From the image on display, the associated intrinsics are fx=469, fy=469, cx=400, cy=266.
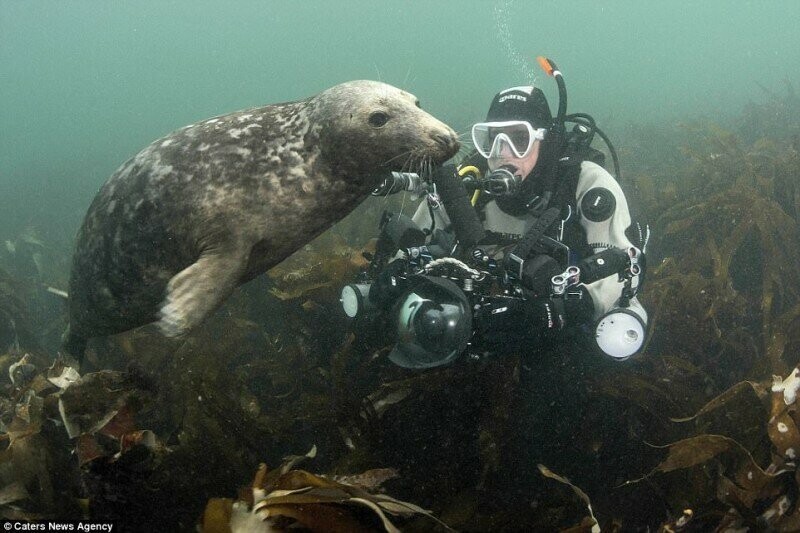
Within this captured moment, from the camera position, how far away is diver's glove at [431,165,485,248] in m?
A: 2.71

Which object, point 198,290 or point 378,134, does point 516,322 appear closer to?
point 378,134

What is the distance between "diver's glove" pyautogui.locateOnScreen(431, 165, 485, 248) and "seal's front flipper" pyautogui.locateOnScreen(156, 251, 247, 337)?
1.17 meters

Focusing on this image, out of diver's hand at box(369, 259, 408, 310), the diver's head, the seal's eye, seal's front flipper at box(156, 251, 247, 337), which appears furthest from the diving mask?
seal's front flipper at box(156, 251, 247, 337)

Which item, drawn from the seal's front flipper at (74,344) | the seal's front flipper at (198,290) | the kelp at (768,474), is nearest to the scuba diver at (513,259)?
the kelp at (768,474)

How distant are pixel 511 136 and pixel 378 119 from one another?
1262mm

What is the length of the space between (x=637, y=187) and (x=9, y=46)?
438 feet

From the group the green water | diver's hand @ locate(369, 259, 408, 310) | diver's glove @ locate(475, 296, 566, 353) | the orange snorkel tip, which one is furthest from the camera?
the green water

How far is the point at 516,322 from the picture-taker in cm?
228

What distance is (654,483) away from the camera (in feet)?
7.41

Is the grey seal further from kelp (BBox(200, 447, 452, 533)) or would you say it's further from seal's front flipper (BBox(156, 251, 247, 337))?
kelp (BBox(200, 447, 452, 533))

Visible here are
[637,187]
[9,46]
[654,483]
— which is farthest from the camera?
[9,46]

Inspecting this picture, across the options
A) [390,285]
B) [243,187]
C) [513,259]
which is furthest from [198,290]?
[513,259]

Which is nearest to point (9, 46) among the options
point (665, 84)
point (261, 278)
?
point (665, 84)

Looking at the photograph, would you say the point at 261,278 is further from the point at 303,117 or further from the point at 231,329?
the point at 303,117
